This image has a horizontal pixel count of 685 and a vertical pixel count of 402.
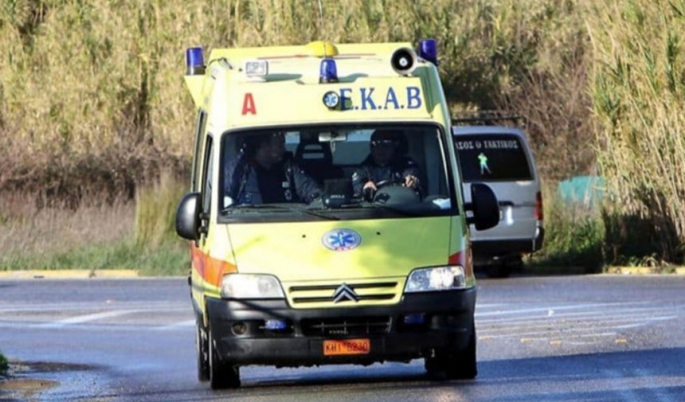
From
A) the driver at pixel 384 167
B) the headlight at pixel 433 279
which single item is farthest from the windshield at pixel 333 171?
the headlight at pixel 433 279

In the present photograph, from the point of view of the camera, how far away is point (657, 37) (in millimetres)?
25906

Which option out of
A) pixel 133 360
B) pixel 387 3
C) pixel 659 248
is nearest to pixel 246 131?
pixel 133 360

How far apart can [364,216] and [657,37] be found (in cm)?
1483

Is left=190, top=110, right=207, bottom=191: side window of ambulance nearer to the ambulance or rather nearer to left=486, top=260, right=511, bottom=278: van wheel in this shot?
the ambulance

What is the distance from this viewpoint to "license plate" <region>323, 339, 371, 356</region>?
11758 millimetres

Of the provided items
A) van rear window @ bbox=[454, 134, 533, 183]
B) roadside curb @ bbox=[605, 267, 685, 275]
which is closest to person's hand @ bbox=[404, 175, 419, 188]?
van rear window @ bbox=[454, 134, 533, 183]

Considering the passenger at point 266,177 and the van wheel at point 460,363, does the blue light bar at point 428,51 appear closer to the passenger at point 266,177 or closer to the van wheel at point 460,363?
the passenger at point 266,177

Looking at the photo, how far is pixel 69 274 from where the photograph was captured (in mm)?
27344

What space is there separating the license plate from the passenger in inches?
41.8

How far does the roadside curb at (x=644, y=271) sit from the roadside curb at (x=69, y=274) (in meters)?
7.05

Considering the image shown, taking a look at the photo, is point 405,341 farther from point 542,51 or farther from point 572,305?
point 542,51

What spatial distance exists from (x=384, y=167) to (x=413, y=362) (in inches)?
108

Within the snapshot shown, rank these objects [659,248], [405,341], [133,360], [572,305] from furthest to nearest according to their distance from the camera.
Result: [659,248], [572,305], [133,360], [405,341]

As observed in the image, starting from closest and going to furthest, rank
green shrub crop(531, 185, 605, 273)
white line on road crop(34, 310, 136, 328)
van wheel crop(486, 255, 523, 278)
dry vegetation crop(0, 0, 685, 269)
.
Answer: white line on road crop(34, 310, 136, 328), van wheel crop(486, 255, 523, 278), green shrub crop(531, 185, 605, 273), dry vegetation crop(0, 0, 685, 269)
